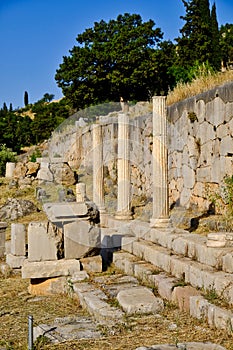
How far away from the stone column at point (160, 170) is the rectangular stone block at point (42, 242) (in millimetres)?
1726

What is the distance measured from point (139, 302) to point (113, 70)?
1194 inches

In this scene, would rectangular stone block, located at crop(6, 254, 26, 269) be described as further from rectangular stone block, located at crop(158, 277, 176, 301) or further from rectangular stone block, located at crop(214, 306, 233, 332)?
rectangular stone block, located at crop(214, 306, 233, 332)

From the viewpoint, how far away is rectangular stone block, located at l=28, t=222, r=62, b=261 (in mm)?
7070

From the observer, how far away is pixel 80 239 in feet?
24.0

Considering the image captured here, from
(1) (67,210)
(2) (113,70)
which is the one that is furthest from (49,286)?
(2) (113,70)

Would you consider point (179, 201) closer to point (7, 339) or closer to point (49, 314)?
point (49, 314)

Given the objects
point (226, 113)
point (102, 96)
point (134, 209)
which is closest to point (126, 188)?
point (134, 209)

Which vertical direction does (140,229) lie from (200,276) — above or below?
above

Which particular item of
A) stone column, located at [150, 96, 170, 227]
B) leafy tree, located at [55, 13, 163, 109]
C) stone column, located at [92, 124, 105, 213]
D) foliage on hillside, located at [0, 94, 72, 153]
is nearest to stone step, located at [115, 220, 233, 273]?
stone column, located at [150, 96, 170, 227]

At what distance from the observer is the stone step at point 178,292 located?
4.64m

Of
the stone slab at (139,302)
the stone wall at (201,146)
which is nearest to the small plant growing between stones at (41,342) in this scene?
the stone slab at (139,302)

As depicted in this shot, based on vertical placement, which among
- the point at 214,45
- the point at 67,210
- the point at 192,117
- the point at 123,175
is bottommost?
the point at 67,210

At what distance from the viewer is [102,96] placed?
3512cm

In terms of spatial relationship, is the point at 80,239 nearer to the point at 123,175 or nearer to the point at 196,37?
the point at 123,175
